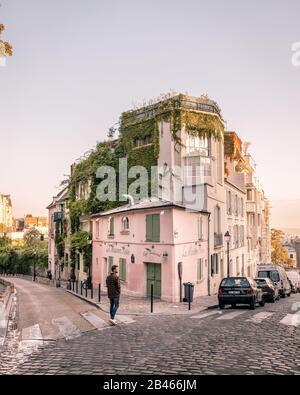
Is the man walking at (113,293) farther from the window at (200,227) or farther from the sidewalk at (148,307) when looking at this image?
the window at (200,227)

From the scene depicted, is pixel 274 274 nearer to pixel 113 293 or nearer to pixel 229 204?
pixel 229 204

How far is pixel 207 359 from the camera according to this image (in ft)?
27.6

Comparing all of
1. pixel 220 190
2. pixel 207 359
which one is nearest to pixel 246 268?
pixel 220 190

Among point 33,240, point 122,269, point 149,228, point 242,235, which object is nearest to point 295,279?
point 242,235

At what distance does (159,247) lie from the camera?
75.6ft

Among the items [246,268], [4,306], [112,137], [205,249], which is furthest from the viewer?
[246,268]

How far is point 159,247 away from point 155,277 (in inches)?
69.7

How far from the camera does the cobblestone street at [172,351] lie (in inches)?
305

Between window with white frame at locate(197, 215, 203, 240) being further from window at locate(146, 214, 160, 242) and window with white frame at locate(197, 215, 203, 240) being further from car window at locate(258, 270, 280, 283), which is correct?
car window at locate(258, 270, 280, 283)

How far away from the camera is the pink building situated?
22531 mm

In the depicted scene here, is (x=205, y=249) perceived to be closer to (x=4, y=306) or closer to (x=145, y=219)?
(x=145, y=219)

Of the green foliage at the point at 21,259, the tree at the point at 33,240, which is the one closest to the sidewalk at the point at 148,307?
the green foliage at the point at 21,259
